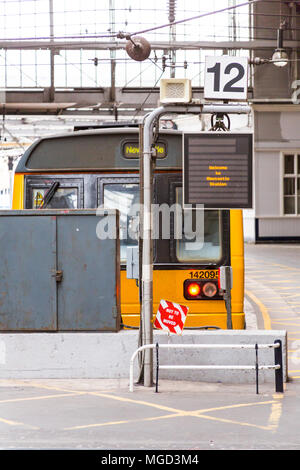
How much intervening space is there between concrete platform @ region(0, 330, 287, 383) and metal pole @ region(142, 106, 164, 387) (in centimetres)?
41

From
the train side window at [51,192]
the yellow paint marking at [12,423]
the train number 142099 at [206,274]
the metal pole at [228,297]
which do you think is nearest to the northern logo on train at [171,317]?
the metal pole at [228,297]

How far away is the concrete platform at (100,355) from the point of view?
34.4 feet

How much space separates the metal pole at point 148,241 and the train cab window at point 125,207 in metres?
1.56

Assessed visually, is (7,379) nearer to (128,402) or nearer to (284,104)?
(128,402)

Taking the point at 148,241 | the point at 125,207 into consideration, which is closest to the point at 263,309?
the point at 125,207

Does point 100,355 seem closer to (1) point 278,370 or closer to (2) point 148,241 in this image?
(2) point 148,241

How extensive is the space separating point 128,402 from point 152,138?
122 inches

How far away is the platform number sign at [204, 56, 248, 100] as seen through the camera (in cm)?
1027

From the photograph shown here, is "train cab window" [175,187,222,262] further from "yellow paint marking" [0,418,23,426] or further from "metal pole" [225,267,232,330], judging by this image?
"yellow paint marking" [0,418,23,426]

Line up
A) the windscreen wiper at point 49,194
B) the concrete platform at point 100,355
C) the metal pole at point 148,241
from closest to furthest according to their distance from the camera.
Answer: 1. the metal pole at point 148,241
2. the concrete platform at point 100,355
3. the windscreen wiper at point 49,194

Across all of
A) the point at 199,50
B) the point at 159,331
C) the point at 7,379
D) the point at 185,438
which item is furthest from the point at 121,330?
the point at 199,50

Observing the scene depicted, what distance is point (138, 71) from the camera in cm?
3706

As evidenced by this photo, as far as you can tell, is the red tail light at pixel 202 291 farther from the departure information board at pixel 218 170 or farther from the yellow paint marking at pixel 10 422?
the yellow paint marking at pixel 10 422

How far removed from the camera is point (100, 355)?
10531mm
